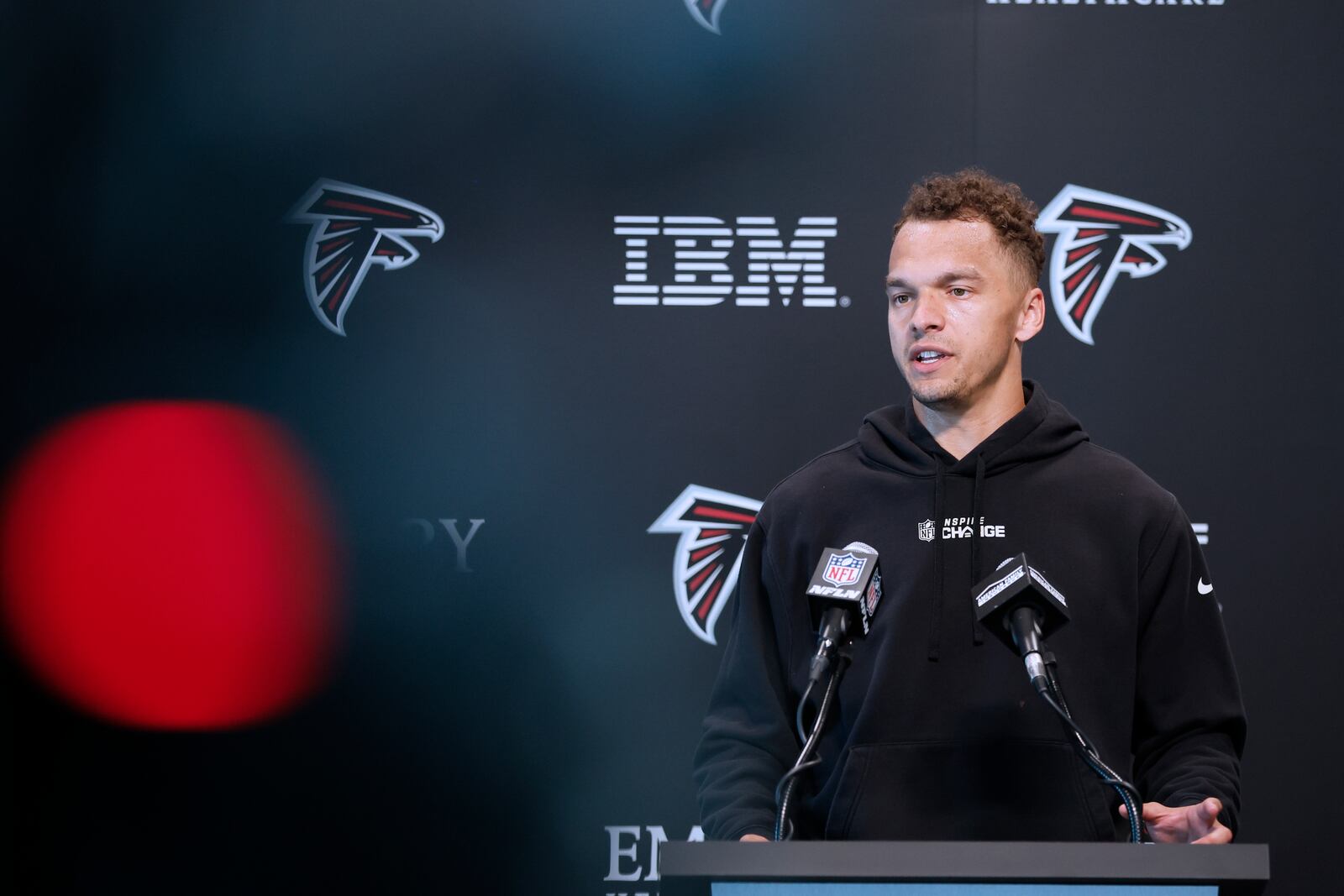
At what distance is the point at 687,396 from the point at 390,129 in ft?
3.20

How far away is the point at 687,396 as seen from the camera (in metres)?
3.09

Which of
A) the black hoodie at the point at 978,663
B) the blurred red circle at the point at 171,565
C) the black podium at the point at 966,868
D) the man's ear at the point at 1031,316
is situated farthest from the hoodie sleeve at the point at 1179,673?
the blurred red circle at the point at 171,565

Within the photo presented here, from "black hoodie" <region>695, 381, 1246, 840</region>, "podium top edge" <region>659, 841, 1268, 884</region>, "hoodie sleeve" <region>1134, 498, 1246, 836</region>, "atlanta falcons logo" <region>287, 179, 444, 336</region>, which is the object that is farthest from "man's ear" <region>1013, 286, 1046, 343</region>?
"atlanta falcons logo" <region>287, 179, 444, 336</region>

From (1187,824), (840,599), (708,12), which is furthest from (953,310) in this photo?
(708,12)

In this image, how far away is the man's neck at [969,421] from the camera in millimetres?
2199

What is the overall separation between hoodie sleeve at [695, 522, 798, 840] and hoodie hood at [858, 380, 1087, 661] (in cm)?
26

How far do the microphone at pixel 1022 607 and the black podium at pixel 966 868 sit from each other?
0.33m

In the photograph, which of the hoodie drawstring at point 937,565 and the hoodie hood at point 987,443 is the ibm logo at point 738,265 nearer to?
the hoodie hood at point 987,443

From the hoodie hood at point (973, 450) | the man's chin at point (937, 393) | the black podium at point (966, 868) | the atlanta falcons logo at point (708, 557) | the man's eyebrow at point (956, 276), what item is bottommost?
the black podium at point (966, 868)

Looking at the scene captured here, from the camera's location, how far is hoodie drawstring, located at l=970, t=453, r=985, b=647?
203cm

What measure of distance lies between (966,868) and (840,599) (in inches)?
19.1

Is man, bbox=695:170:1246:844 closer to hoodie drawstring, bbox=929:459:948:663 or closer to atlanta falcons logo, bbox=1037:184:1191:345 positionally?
hoodie drawstring, bbox=929:459:948:663

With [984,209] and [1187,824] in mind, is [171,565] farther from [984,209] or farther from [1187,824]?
[1187,824]

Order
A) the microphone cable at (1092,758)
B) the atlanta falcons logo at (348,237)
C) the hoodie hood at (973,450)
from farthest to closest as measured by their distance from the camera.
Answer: the atlanta falcons logo at (348,237), the hoodie hood at (973,450), the microphone cable at (1092,758)
